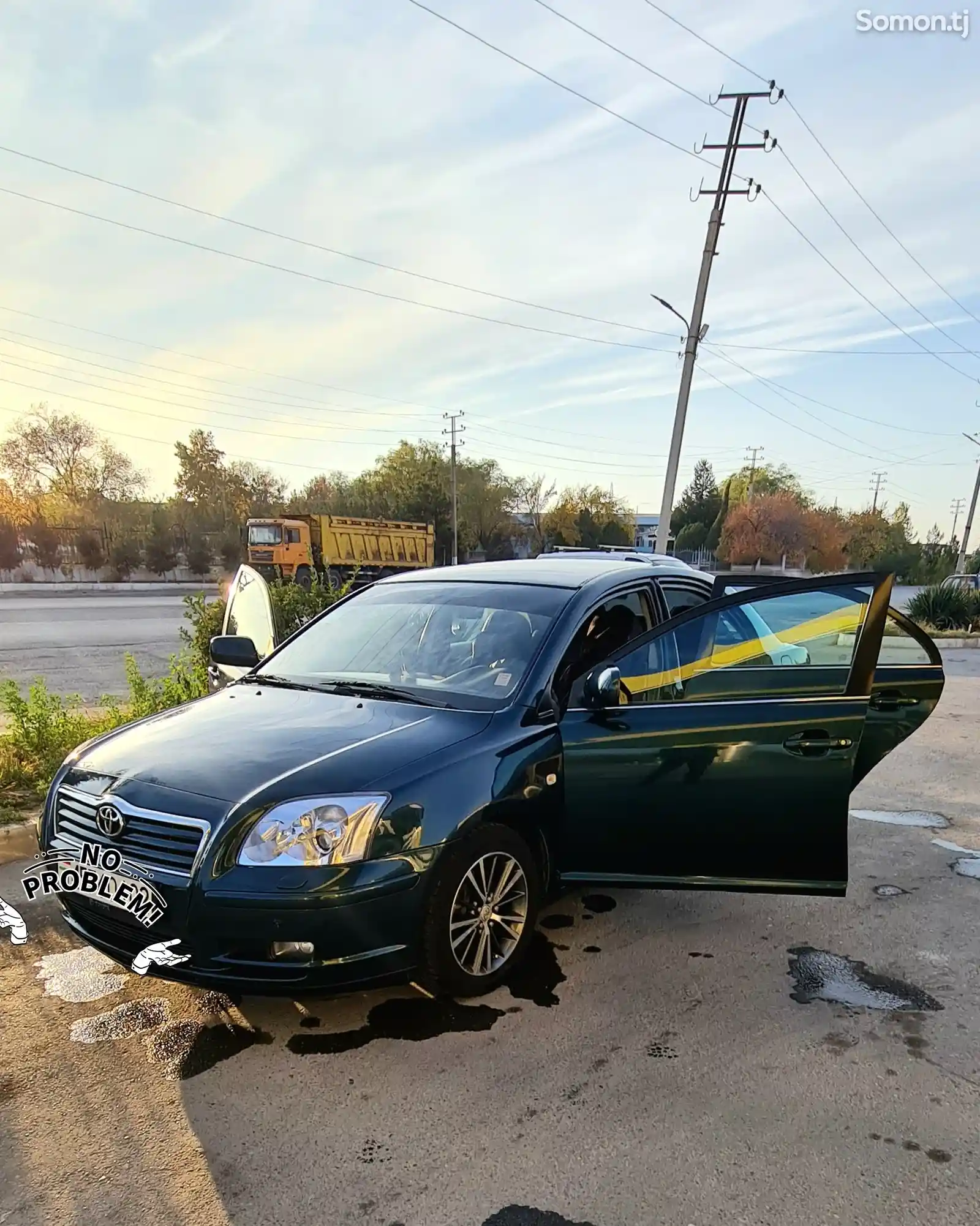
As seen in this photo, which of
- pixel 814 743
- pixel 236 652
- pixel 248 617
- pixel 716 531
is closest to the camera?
pixel 814 743

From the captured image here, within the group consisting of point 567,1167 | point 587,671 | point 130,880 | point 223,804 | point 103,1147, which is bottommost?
point 103,1147

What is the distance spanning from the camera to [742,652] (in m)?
3.67

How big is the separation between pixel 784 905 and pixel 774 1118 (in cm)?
179

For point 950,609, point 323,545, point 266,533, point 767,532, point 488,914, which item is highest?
point 767,532

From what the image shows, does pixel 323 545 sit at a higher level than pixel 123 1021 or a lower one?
higher

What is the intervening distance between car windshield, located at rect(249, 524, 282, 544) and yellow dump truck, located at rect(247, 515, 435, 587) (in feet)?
0.08

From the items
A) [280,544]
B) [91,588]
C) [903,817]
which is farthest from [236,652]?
[91,588]

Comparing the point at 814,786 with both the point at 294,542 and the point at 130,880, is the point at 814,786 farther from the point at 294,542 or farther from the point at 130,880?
the point at 294,542

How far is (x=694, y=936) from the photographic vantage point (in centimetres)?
379

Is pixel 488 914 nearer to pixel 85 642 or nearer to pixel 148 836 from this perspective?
pixel 148 836

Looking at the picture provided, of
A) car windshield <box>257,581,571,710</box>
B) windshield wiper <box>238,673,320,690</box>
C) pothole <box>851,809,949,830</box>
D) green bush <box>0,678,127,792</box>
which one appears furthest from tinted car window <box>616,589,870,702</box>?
green bush <box>0,678,127,792</box>

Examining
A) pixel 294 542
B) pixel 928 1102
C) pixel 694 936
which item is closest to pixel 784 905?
pixel 694 936

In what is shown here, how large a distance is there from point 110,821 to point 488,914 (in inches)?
56.9

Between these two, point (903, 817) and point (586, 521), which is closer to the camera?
point (903, 817)
